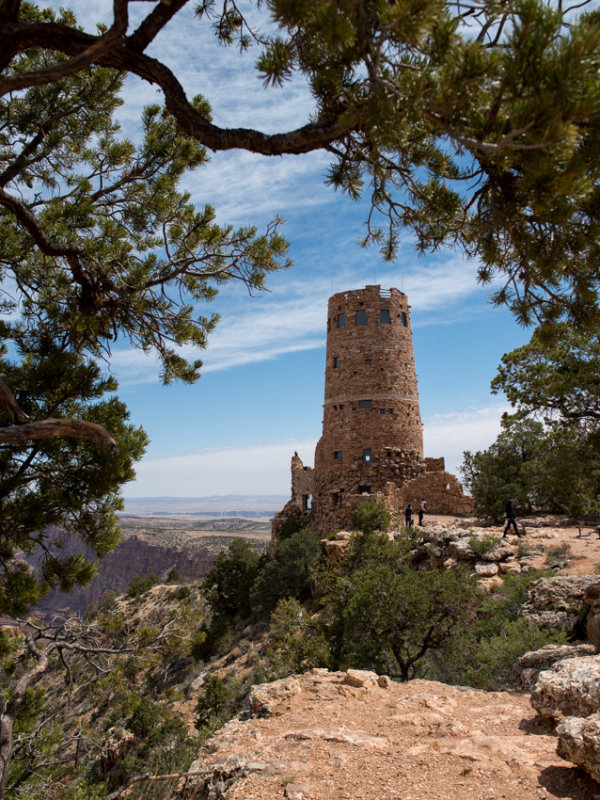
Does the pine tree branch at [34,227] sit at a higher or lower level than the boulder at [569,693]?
higher

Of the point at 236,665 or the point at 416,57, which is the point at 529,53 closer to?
the point at 416,57

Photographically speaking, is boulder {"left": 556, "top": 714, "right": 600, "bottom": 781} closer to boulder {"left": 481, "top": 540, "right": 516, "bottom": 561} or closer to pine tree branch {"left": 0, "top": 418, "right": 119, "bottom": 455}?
pine tree branch {"left": 0, "top": 418, "right": 119, "bottom": 455}

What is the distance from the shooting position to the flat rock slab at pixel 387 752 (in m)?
3.82

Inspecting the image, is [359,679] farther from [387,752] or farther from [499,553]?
[499,553]

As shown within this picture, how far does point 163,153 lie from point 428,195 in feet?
11.4

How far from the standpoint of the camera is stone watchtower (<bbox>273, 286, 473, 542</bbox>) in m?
22.7

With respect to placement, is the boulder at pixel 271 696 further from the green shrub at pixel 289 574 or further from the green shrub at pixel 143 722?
the green shrub at pixel 289 574

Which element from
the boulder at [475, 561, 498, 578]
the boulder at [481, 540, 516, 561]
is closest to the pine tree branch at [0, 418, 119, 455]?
the boulder at [475, 561, 498, 578]

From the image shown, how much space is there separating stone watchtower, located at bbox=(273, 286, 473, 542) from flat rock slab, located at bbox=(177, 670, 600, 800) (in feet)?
52.7

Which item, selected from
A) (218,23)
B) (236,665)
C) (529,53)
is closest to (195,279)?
(218,23)

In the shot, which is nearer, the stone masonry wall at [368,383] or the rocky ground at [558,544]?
the rocky ground at [558,544]

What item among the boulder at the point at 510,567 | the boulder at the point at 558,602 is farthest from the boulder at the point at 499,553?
the boulder at the point at 558,602

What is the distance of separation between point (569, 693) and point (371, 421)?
1860 centimetres

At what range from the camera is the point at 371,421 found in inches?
915
